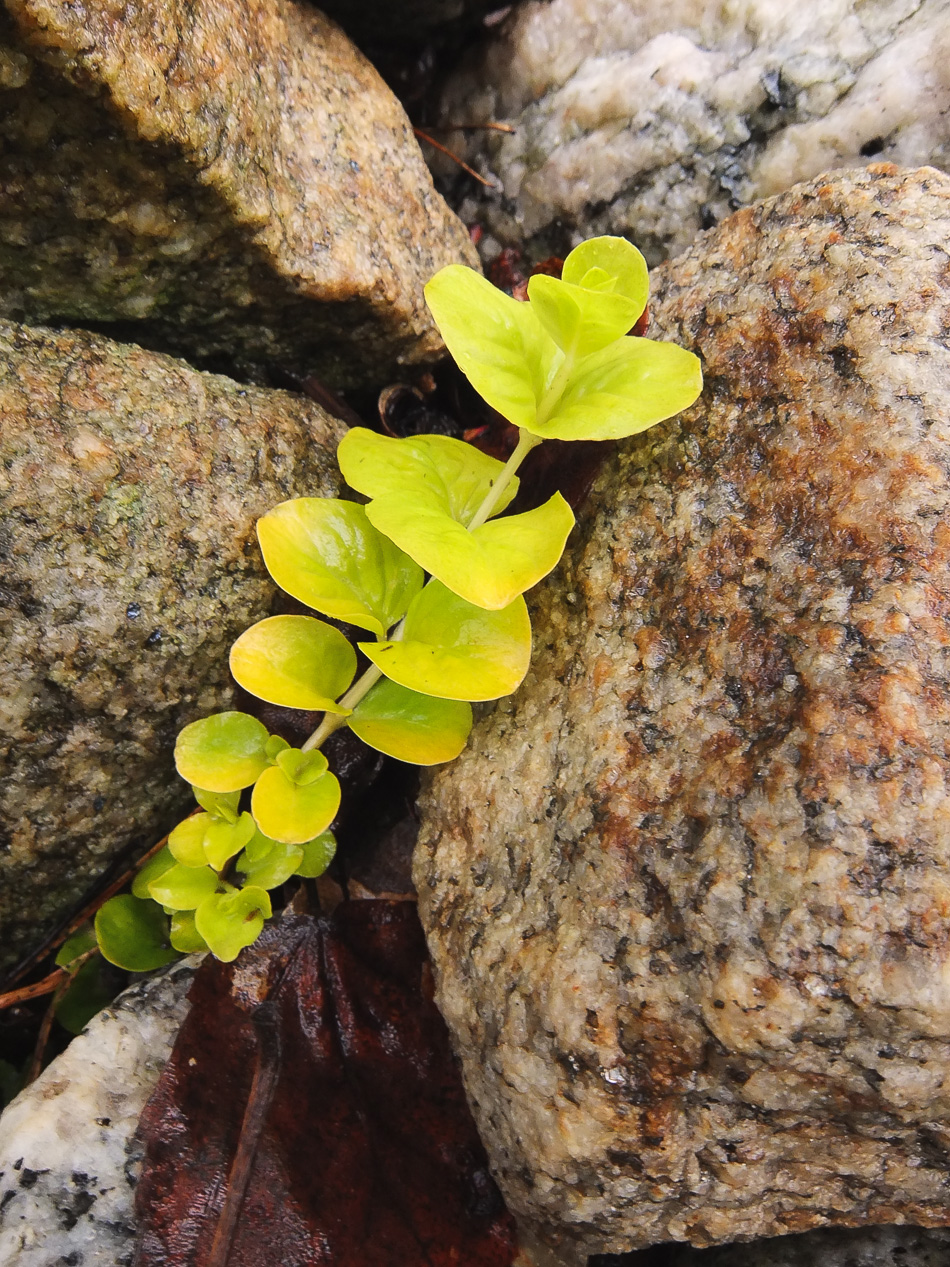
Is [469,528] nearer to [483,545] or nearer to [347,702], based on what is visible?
[483,545]

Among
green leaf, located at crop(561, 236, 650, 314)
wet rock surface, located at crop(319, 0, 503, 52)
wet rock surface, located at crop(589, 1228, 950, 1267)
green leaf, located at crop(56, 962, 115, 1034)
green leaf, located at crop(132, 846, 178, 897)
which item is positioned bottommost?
wet rock surface, located at crop(589, 1228, 950, 1267)

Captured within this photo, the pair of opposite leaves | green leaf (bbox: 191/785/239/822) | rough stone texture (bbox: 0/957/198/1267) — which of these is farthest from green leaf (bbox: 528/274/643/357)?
rough stone texture (bbox: 0/957/198/1267)

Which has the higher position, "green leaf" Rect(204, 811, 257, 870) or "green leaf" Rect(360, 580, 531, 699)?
"green leaf" Rect(360, 580, 531, 699)

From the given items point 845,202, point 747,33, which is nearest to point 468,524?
point 845,202

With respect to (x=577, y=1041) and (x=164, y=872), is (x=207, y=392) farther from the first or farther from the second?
(x=577, y=1041)

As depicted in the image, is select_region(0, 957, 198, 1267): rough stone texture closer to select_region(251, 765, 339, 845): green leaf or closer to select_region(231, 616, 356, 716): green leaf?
select_region(251, 765, 339, 845): green leaf
